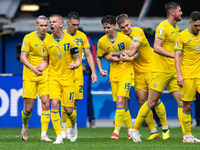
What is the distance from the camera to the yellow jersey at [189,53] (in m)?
10.8

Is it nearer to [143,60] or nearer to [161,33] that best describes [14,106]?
[143,60]

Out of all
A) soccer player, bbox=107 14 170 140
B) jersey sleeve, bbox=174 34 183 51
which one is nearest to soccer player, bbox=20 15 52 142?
soccer player, bbox=107 14 170 140

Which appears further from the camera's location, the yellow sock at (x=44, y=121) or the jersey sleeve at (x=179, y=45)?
the yellow sock at (x=44, y=121)

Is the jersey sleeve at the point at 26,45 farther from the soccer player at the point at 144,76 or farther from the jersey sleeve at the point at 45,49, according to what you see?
the soccer player at the point at 144,76

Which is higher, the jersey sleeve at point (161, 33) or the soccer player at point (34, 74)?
the jersey sleeve at point (161, 33)

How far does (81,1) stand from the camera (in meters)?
22.2

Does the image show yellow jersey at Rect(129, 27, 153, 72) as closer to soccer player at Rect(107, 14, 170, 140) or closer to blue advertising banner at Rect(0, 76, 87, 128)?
soccer player at Rect(107, 14, 170, 140)

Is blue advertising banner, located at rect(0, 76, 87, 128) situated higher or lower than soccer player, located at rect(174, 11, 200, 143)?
lower

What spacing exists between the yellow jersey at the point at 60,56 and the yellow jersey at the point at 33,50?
3.58ft

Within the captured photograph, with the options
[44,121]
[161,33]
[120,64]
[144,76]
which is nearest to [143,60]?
[144,76]

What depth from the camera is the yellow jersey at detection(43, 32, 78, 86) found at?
37.3 ft

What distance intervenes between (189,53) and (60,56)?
2278mm

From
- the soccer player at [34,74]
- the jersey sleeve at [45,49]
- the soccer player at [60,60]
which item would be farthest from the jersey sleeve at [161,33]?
the soccer player at [34,74]

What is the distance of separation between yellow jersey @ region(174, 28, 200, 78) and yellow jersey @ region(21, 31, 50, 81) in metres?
3.01
